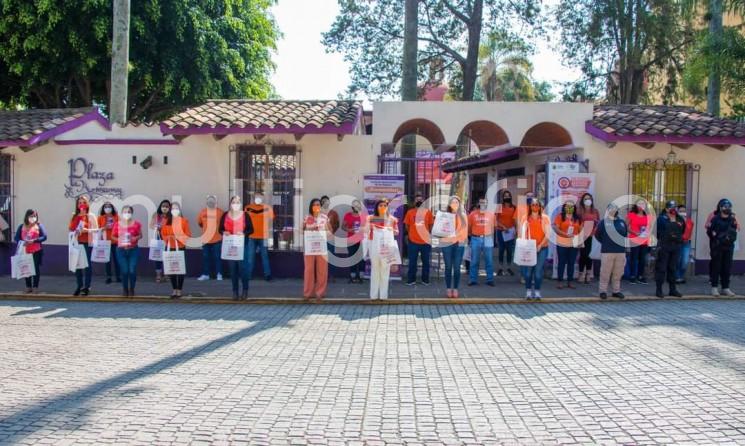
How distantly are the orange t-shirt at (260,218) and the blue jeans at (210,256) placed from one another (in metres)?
1.06

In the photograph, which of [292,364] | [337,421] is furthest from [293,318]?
[337,421]

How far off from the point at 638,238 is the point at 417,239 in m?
4.41

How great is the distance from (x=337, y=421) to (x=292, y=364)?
183 cm

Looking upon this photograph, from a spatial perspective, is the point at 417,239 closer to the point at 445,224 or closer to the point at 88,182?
the point at 445,224

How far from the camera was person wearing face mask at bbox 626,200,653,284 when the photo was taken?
39.7ft

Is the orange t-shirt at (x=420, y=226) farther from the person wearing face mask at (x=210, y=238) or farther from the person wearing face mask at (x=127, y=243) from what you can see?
the person wearing face mask at (x=127, y=243)

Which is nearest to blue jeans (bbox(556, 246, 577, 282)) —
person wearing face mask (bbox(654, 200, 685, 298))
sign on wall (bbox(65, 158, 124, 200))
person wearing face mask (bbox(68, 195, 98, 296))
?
person wearing face mask (bbox(654, 200, 685, 298))

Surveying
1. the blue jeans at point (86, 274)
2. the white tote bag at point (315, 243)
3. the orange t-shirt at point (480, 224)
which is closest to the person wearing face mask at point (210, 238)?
the blue jeans at point (86, 274)

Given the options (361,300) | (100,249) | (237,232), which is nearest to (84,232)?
(100,249)

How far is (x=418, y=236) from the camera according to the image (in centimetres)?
1227

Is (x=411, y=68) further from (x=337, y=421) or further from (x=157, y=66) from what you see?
(x=337, y=421)

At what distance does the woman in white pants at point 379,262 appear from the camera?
10.7 metres

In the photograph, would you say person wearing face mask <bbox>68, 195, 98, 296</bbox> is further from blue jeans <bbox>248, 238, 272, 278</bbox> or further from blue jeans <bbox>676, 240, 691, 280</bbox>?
blue jeans <bbox>676, 240, 691, 280</bbox>

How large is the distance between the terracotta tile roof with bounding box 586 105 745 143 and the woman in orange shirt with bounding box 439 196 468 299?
Answer: 3.77m
